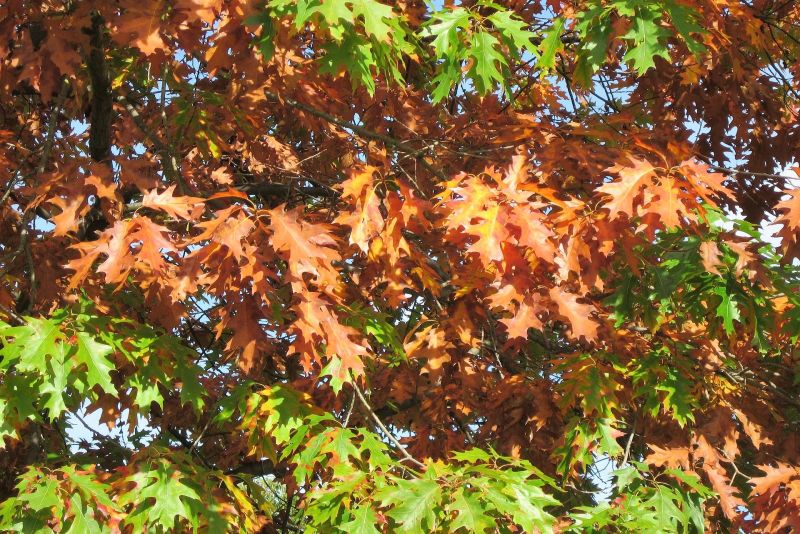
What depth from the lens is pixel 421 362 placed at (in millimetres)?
4766

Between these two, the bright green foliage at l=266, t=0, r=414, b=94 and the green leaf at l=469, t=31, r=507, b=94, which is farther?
the green leaf at l=469, t=31, r=507, b=94

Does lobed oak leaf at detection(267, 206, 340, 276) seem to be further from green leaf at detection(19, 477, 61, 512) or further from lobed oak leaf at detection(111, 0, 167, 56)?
green leaf at detection(19, 477, 61, 512)

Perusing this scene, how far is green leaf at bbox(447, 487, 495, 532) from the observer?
9.09ft

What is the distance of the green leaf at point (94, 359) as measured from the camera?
3174mm

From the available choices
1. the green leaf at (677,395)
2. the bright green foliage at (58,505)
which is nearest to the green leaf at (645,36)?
the green leaf at (677,395)

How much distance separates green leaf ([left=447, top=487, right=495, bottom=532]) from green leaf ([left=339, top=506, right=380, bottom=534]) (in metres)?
0.27

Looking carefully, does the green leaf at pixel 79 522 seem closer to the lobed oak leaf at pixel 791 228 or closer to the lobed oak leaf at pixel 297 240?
the lobed oak leaf at pixel 297 240

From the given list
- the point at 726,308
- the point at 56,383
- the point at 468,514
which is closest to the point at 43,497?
the point at 56,383

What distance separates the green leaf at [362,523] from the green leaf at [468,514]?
267mm

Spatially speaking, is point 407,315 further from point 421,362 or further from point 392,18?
point 392,18

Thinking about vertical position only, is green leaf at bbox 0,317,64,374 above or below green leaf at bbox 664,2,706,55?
below

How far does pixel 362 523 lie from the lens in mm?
2930

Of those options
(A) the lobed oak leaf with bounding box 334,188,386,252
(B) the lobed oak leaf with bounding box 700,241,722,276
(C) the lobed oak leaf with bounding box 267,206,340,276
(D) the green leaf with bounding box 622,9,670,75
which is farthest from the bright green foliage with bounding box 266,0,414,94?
(B) the lobed oak leaf with bounding box 700,241,722,276

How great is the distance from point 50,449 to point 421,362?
6.91 ft
